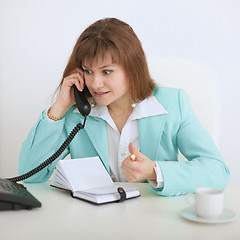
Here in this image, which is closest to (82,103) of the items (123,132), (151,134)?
(123,132)

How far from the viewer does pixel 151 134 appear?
1501 millimetres

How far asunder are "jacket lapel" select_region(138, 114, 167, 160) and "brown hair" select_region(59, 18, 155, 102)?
0.13 m

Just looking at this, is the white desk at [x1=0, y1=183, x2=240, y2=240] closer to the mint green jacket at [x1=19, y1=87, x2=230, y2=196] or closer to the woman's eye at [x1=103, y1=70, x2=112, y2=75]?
the mint green jacket at [x1=19, y1=87, x2=230, y2=196]

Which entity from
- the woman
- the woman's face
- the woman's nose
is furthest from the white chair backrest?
the woman's nose

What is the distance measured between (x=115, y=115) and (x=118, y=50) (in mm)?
312

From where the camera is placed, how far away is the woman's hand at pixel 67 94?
154cm

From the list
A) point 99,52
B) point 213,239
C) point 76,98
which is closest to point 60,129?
point 76,98

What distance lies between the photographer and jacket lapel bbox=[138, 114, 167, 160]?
1.49m

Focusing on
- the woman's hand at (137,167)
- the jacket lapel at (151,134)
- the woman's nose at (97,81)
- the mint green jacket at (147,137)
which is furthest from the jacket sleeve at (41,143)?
the woman's hand at (137,167)

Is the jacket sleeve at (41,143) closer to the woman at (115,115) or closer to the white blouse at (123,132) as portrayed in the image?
the woman at (115,115)

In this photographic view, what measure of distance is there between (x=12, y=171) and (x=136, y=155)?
1521 millimetres

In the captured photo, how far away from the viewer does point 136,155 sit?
117 cm

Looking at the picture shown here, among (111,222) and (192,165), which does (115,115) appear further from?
(111,222)

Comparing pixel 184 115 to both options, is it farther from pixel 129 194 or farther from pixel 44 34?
pixel 44 34
